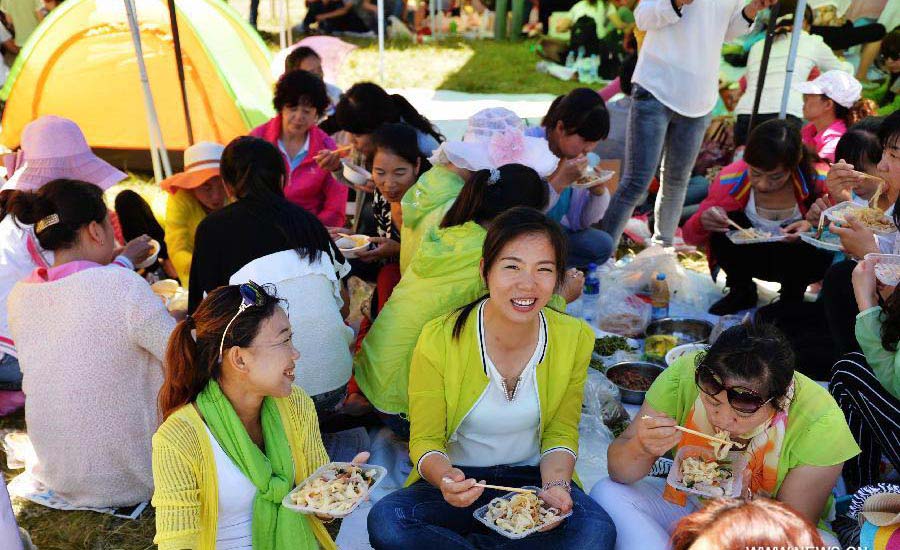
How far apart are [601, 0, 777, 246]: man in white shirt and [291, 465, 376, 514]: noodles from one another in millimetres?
3137

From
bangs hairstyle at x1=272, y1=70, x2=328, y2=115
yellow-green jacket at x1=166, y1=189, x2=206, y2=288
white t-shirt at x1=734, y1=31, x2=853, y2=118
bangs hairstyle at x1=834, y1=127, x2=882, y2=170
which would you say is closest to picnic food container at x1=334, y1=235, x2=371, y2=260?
yellow-green jacket at x1=166, y1=189, x2=206, y2=288

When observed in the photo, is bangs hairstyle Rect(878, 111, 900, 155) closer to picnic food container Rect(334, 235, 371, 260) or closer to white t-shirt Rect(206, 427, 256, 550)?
picnic food container Rect(334, 235, 371, 260)

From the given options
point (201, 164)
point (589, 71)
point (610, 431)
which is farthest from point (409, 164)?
point (589, 71)

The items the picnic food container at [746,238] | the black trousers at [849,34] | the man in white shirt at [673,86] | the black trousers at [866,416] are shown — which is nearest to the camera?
the black trousers at [866,416]

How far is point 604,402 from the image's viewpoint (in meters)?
3.50

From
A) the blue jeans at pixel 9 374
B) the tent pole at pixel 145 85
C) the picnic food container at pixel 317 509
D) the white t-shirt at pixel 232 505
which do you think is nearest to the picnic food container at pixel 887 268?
the picnic food container at pixel 317 509

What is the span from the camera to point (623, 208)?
493cm

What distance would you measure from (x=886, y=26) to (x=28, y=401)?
9860 mm

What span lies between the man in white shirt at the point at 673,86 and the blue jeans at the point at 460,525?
2.73 metres

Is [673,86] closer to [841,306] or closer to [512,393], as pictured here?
[841,306]

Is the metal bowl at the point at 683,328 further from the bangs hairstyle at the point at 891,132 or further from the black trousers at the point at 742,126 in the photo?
the black trousers at the point at 742,126

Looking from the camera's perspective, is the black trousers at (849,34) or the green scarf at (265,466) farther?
the black trousers at (849,34)

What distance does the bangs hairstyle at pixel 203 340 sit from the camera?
7.09 feet

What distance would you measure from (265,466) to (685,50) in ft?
11.6
